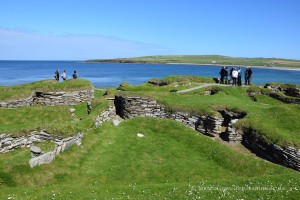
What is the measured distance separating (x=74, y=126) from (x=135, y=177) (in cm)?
692

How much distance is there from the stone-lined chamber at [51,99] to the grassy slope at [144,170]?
11.1 metres

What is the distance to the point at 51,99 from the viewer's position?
121 ft

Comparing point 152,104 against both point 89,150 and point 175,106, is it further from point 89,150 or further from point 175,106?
point 89,150

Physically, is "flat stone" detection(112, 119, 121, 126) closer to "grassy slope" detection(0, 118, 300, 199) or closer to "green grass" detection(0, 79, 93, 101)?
"grassy slope" detection(0, 118, 300, 199)

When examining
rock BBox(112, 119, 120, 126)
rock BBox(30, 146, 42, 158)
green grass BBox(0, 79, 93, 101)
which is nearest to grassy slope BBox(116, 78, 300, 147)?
rock BBox(112, 119, 120, 126)

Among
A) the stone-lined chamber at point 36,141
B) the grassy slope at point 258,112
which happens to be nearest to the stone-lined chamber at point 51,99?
the grassy slope at point 258,112

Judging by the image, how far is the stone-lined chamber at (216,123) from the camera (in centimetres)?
2141

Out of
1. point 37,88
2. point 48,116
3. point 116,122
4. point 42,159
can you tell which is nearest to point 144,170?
point 42,159

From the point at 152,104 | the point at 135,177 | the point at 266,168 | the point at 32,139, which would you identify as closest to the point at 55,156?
the point at 32,139

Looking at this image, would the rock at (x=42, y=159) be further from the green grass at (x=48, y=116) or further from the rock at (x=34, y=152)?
the green grass at (x=48, y=116)

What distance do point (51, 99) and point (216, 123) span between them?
2090 centimetres

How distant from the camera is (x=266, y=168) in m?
20.8

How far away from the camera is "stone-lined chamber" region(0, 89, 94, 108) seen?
1360 inches

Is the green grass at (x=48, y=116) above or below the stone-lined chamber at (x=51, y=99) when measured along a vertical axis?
below
